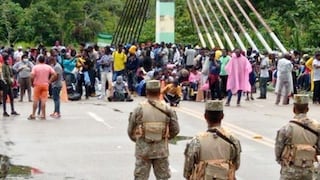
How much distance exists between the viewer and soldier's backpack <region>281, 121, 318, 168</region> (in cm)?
834

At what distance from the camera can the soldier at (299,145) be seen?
8.34 metres

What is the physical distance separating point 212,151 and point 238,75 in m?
16.8

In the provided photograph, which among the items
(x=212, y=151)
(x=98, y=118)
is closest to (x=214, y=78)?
(x=98, y=118)

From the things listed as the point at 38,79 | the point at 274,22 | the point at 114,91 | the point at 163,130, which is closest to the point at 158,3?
the point at 274,22

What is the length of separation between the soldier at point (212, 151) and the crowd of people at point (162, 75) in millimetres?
13904

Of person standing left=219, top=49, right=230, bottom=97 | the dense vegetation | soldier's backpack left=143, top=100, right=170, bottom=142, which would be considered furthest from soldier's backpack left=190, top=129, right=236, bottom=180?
the dense vegetation

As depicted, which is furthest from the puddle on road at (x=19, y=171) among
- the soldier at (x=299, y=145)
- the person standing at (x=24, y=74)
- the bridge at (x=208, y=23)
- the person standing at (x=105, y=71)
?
the bridge at (x=208, y=23)

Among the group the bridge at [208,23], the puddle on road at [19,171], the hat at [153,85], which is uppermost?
the bridge at [208,23]

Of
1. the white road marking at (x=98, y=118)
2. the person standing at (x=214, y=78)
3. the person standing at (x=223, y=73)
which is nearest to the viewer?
the white road marking at (x=98, y=118)

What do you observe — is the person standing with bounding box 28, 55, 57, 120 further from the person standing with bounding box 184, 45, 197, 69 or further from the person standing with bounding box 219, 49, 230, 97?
the person standing with bounding box 184, 45, 197, 69

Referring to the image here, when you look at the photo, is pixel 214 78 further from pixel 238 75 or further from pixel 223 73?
pixel 238 75

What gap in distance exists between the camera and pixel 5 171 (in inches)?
498

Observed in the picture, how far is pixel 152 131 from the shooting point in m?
9.45

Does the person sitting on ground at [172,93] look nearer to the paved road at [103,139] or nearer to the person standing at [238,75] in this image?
the paved road at [103,139]
